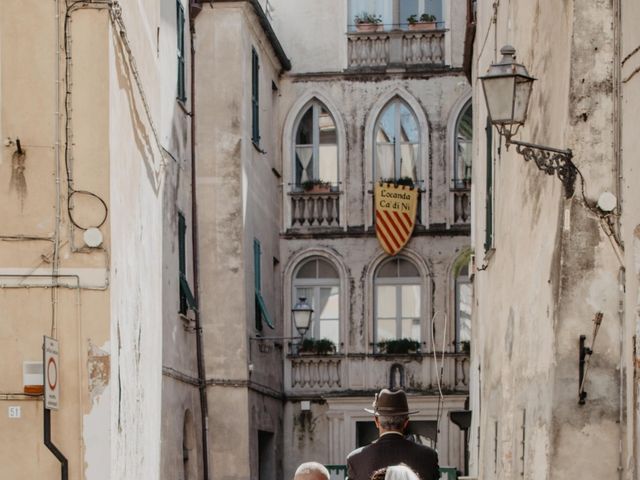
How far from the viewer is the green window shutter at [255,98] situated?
30.8m

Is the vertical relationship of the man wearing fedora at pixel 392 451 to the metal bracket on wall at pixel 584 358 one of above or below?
below

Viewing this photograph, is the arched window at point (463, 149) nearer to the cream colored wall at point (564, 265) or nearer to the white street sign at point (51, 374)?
the cream colored wall at point (564, 265)

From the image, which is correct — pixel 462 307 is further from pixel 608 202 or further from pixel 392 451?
pixel 392 451

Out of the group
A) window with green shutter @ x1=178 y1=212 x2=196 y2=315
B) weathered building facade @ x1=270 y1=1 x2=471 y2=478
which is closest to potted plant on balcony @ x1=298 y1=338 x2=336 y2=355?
weathered building facade @ x1=270 y1=1 x2=471 y2=478

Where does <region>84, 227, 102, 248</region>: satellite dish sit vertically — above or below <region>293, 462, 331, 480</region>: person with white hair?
above

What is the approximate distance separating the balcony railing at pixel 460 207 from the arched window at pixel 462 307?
0.95 meters

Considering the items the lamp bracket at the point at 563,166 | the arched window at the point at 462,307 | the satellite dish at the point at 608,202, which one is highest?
the lamp bracket at the point at 563,166

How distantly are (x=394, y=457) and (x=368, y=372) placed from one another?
2364 cm

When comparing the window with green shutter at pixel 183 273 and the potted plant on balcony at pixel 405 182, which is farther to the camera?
the potted plant on balcony at pixel 405 182

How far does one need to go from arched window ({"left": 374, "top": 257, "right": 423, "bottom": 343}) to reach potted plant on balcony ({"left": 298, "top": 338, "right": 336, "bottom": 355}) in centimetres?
104

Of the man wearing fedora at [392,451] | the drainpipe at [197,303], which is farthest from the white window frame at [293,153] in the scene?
the man wearing fedora at [392,451]

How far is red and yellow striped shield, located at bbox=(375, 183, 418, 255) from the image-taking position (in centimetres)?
3331

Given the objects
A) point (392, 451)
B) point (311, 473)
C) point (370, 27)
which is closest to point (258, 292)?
point (370, 27)

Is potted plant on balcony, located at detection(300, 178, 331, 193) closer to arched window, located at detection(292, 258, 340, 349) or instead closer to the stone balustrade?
arched window, located at detection(292, 258, 340, 349)
